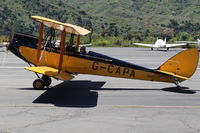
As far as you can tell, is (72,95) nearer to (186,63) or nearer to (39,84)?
(39,84)

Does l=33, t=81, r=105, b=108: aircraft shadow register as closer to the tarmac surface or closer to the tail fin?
the tarmac surface

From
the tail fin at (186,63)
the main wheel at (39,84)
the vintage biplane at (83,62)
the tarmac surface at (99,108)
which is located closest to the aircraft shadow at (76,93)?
the tarmac surface at (99,108)

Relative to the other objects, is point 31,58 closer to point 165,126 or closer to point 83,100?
point 83,100

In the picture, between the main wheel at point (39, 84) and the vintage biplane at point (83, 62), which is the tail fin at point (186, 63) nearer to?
the vintage biplane at point (83, 62)

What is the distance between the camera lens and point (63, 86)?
14031 millimetres

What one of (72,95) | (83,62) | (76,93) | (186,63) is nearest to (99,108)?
(72,95)

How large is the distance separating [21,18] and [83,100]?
102m

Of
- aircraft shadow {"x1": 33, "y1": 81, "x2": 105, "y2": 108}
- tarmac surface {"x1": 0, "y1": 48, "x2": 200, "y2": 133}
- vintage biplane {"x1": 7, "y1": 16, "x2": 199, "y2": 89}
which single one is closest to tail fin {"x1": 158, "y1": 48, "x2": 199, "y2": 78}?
vintage biplane {"x1": 7, "y1": 16, "x2": 199, "y2": 89}

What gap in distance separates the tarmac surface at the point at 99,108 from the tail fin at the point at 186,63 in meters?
0.83

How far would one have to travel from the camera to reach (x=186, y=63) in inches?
489

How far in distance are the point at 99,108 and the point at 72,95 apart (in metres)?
2.30

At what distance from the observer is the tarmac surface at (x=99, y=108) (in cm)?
793

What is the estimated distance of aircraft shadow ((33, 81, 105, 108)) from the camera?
1055cm

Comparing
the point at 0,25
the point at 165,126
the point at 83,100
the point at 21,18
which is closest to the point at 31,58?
the point at 83,100
